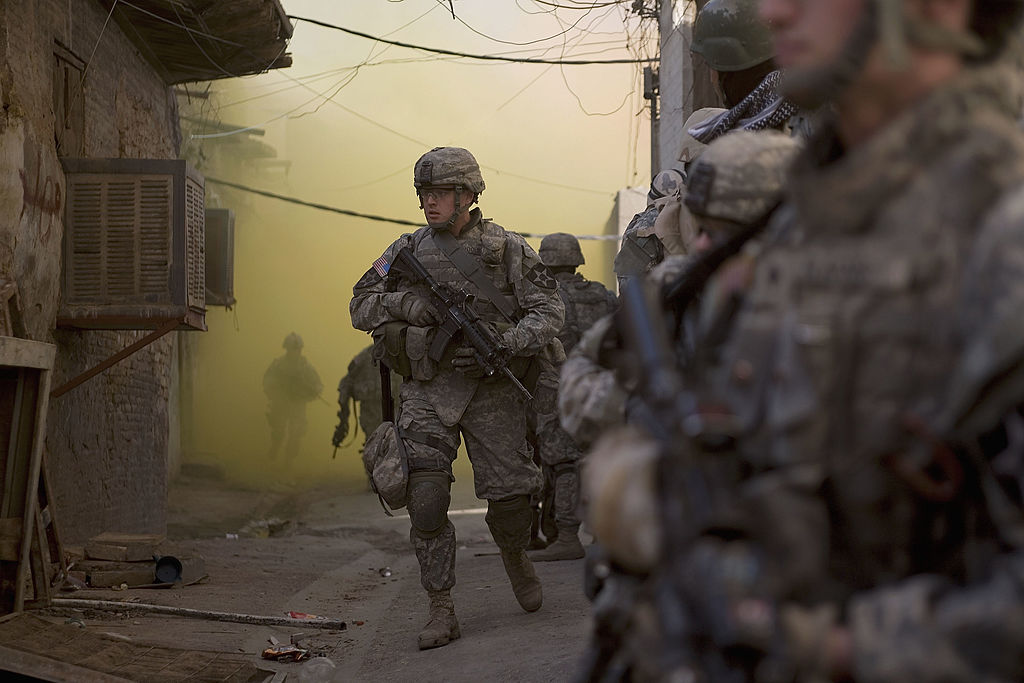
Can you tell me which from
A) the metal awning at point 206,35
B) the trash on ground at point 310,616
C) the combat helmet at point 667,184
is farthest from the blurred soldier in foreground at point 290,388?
the combat helmet at point 667,184

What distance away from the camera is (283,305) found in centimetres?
3347

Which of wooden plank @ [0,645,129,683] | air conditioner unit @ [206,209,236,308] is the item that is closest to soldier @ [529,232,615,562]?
wooden plank @ [0,645,129,683]

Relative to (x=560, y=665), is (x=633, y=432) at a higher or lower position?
higher

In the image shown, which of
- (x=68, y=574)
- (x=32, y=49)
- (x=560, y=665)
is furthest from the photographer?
(x=32, y=49)

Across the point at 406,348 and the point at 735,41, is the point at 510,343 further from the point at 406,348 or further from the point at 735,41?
the point at 735,41

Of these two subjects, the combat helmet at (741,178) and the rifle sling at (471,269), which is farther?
the rifle sling at (471,269)

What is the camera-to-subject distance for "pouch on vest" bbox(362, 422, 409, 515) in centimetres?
552

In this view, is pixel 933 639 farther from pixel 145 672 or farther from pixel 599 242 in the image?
pixel 599 242

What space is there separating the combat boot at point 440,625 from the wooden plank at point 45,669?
4.81 ft

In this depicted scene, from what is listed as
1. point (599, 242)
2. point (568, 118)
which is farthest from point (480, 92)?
point (599, 242)

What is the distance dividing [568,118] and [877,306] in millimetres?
36998

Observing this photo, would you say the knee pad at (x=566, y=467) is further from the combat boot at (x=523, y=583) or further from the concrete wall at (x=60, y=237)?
the concrete wall at (x=60, y=237)

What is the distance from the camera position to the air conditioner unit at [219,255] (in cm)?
1375

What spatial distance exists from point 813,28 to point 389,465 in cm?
434
